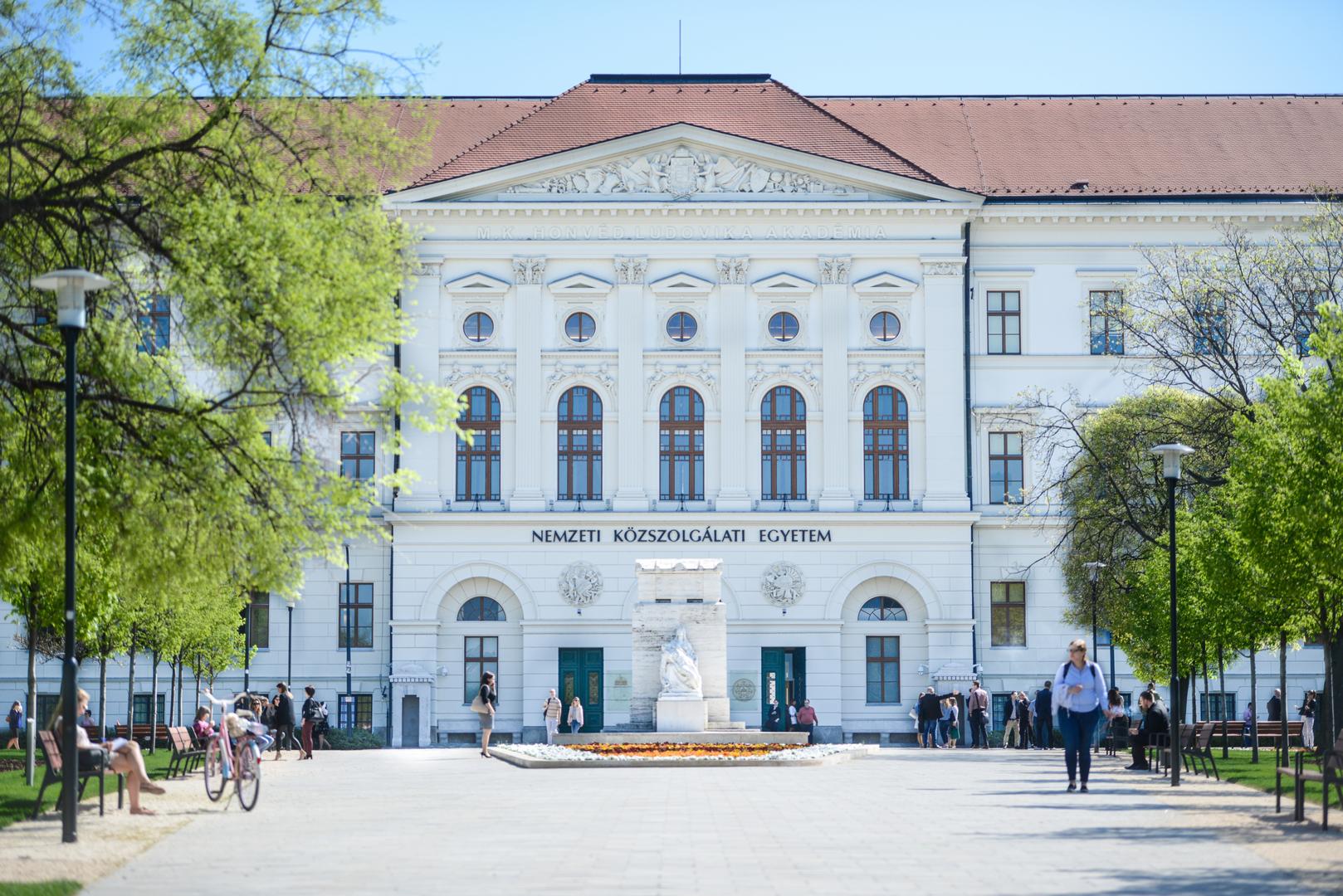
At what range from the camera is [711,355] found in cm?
5578

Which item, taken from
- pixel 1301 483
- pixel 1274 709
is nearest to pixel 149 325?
pixel 1301 483

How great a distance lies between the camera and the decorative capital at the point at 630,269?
2192 inches

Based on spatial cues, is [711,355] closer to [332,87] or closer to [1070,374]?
[1070,374]

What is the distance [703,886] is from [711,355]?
41.6 meters

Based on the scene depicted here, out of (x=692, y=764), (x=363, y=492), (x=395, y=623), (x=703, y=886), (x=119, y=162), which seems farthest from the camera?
(x=395, y=623)

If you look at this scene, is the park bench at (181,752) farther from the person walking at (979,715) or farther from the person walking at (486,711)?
the person walking at (979,715)

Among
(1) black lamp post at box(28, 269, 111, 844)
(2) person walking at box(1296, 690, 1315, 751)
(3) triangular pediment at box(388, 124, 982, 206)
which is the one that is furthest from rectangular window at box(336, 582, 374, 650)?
(1) black lamp post at box(28, 269, 111, 844)

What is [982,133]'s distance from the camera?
61000 millimetres

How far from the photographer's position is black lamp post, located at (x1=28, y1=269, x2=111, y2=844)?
19734mm

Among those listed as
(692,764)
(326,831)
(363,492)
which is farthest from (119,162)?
(692,764)

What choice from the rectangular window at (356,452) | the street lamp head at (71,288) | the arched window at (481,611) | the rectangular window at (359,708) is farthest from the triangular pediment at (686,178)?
the street lamp head at (71,288)

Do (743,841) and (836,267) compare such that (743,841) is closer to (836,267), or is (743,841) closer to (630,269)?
(630,269)

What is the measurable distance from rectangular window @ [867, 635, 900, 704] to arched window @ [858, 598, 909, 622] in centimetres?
52

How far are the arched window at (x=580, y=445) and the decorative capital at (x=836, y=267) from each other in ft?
23.5
